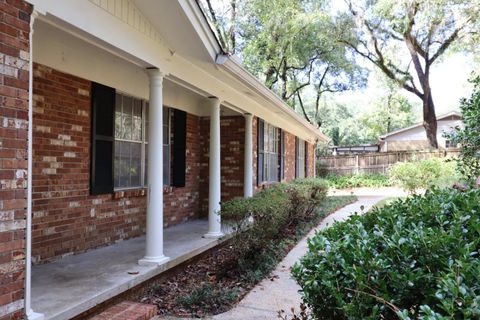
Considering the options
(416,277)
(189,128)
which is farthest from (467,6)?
(416,277)

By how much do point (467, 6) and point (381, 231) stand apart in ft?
66.1

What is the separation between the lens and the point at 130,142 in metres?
6.85

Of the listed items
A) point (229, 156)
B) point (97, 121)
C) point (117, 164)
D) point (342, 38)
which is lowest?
point (117, 164)

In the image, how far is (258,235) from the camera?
5863 mm

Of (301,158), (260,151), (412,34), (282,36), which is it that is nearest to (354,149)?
(412,34)

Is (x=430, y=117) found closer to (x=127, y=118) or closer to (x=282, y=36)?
(x=282, y=36)

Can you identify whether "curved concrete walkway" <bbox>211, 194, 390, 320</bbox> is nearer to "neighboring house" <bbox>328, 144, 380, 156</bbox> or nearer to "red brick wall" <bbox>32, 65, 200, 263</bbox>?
"red brick wall" <bbox>32, 65, 200, 263</bbox>

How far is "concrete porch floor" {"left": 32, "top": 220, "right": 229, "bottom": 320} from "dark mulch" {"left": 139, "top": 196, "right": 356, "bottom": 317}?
214 mm

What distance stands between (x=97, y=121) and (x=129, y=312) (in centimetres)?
296

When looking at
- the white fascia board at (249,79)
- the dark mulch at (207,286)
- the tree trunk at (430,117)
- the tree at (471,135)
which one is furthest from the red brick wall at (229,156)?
the tree trunk at (430,117)

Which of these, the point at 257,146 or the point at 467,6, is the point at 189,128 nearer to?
the point at 257,146

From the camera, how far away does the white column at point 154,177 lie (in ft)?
17.3

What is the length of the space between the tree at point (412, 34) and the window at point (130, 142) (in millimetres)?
16054

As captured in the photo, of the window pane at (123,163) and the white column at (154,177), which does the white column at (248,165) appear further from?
the white column at (154,177)
